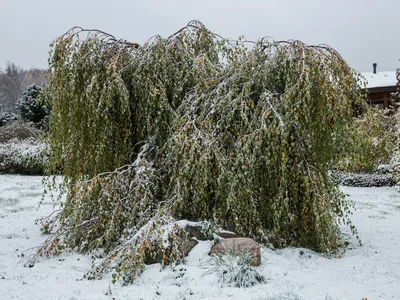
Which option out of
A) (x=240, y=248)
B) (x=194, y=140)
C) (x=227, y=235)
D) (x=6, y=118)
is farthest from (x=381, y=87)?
(x=6, y=118)

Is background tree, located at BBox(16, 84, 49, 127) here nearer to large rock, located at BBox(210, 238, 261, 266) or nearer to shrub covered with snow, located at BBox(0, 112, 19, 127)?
shrub covered with snow, located at BBox(0, 112, 19, 127)

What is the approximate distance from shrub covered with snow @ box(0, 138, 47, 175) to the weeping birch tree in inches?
335

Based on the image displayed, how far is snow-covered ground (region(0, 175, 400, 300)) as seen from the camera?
3498 mm

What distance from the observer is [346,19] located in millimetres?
15430

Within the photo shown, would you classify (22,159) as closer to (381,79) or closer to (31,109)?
(31,109)

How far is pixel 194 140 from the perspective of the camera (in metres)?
4.70

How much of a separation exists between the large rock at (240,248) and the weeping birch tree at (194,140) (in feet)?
1.14

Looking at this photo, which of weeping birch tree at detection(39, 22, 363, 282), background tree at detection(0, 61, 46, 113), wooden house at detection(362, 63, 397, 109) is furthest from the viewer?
background tree at detection(0, 61, 46, 113)

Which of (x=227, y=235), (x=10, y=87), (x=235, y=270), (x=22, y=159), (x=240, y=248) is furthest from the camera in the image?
(x=10, y=87)

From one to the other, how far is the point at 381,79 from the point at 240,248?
20297 millimetres

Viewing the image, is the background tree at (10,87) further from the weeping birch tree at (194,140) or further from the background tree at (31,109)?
the weeping birch tree at (194,140)

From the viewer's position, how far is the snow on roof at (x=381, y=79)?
64.1 ft

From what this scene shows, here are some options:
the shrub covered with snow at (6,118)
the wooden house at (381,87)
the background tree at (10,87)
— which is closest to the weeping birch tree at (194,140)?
the wooden house at (381,87)

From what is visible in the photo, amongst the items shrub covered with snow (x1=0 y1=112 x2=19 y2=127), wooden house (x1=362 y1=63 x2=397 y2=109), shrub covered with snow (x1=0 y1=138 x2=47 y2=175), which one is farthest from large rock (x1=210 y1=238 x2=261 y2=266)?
shrub covered with snow (x1=0 y1=112 x2=19 y2=127)
